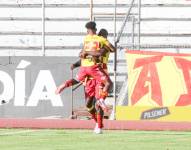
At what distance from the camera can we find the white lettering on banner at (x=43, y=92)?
64.2 feet

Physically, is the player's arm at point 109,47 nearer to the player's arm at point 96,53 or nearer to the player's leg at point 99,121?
the player's arm at point 96,53

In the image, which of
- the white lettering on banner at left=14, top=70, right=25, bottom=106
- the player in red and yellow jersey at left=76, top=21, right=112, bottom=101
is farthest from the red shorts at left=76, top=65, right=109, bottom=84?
the white lettering on banner at left=14, top=70, right=25, bottom=106

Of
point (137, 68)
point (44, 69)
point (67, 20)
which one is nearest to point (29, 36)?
point (67, 20)

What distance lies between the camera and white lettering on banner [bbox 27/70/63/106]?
64.2ft

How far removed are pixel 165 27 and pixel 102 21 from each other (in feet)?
5.83

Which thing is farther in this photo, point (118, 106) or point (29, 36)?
point (29, 36)

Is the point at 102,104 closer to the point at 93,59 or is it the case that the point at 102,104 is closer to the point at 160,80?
the point at 93,59

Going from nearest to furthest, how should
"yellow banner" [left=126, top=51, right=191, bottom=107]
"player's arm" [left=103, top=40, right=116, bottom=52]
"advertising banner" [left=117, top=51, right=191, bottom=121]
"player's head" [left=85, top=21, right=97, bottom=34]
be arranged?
"player's head" [left=85, top=21, right=97, bottom=34]
"player's arm" [left=103, top=40, right=116, bottom=52]
"advertising banner" [left=117, top=51, right=191, bottom=121]
"yellow banner" [left=126, top=51, right=191, bottom=107]

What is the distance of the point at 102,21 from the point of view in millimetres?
22359

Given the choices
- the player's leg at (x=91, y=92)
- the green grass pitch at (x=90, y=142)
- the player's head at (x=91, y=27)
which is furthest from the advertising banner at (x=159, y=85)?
the green grass pitch at (x=90, y=142)

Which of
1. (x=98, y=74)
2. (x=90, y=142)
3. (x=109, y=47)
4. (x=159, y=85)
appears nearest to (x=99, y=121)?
(x=98, y=74)

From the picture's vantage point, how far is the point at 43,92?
19.6 meters

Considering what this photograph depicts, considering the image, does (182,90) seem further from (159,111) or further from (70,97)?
(70,97)

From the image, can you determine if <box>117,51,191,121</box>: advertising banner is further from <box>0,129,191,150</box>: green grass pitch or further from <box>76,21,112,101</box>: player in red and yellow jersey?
<box>0,129,191,150</box>: green grass pitch
